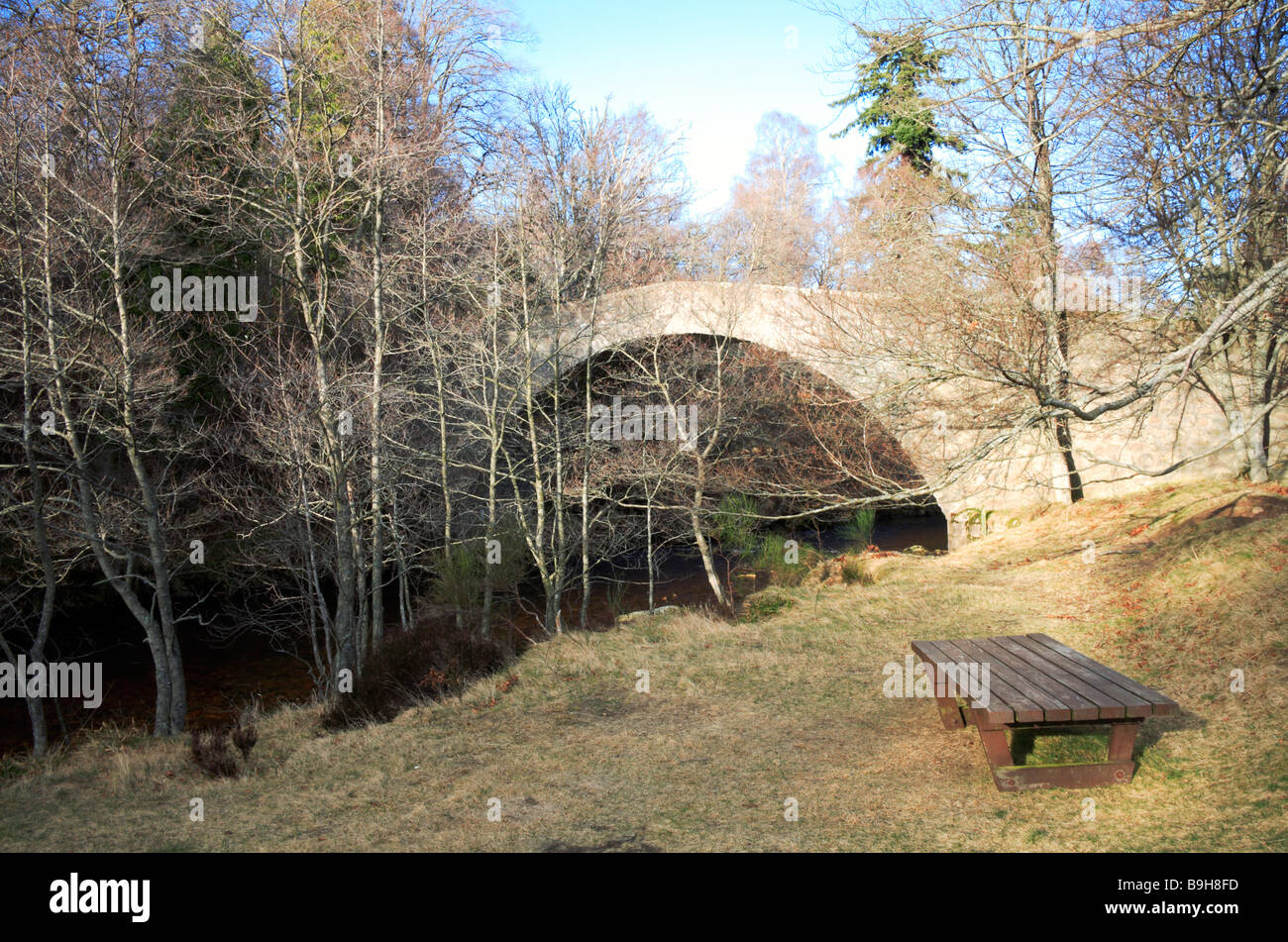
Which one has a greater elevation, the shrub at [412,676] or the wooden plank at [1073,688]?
the wooden plank at [1073,688]

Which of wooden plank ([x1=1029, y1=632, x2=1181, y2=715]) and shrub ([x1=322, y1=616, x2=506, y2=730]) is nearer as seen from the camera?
wooden plank ([x1=1029, y1=632, x2=1181, y2=715])

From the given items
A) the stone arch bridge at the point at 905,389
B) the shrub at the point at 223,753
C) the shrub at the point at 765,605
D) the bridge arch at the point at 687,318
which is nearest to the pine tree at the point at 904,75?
the stone arch bridge at the point at 905,389

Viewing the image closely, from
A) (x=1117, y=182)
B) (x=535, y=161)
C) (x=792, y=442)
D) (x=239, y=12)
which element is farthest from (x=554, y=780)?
(x=792, y=442)

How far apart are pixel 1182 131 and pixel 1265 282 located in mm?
4118

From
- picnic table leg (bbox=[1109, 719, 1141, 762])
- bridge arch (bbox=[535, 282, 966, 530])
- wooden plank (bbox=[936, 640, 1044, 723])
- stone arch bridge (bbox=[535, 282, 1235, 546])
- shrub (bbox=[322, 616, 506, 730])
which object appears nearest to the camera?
wooden plank (bbox=[936, 640, 1044, 723])

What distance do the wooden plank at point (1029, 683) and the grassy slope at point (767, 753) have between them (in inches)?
21.0

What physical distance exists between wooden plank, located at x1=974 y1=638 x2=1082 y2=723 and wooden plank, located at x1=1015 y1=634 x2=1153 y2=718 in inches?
7.4

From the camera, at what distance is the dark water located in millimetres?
13352

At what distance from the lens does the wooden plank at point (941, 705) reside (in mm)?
4332

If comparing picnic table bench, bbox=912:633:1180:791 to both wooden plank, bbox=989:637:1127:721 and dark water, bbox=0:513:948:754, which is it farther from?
dark water, bbox=0:513:948:754

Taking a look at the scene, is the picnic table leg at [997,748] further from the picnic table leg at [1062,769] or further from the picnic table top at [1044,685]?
the picnic table top at [1044,685]

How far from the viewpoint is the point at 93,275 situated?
40.7ft

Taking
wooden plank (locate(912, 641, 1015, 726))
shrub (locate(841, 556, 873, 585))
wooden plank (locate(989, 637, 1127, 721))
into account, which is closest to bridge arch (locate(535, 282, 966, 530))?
shrub (locate(841, 556, 873, 585))
